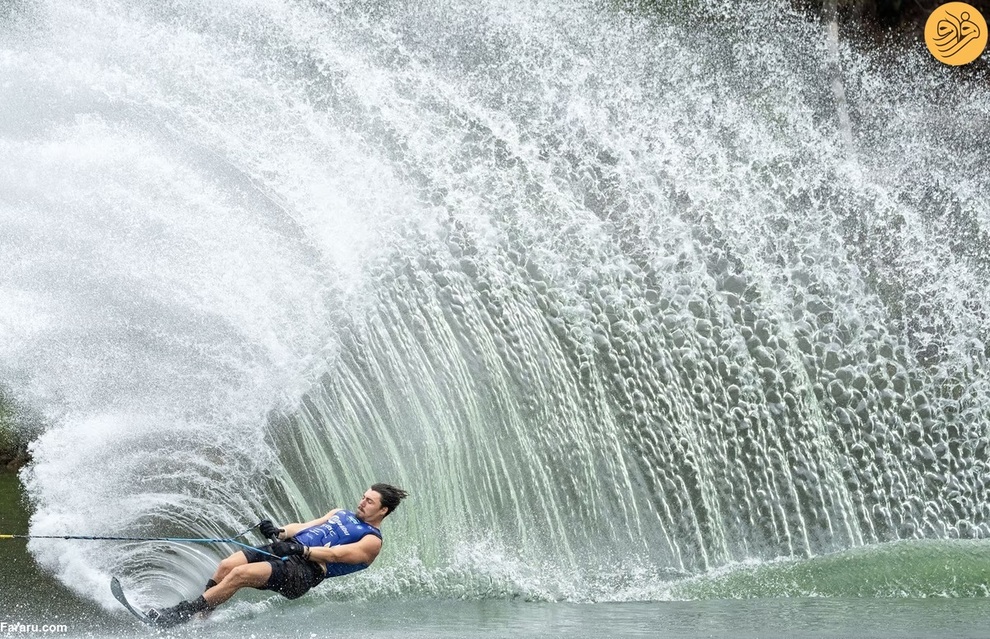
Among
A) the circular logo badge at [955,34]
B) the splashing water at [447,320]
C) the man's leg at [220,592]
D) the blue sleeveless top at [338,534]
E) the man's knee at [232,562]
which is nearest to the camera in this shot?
the man's leg at [220,592]

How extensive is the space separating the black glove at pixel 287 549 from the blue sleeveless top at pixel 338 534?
189mm

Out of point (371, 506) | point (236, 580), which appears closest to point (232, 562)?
point (236, 580)

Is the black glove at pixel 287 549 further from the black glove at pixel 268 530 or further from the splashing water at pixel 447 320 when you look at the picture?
the splashing water at pixel 447 320

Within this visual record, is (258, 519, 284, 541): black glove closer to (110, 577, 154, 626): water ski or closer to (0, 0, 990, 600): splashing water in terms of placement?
(110, 577, 154, 626): water ski

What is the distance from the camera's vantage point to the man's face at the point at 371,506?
21.7 feet

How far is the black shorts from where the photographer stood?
6457 millimetres

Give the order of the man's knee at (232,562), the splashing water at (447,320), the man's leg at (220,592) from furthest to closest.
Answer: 1. the splashing water at (447,320)
2. the man's knee at (232,562)
3. the man's leg at (220,592)

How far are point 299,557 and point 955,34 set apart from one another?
14495 millimetres

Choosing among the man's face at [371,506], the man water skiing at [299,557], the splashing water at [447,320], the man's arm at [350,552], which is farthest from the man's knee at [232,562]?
the splashing water at [447,320]

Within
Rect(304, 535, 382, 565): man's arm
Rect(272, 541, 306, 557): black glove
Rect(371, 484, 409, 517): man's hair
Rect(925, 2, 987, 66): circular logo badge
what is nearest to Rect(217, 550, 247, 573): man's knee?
Rect(272, 541, 306, 557): black glove

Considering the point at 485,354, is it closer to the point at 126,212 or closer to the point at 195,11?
the point at 126,212

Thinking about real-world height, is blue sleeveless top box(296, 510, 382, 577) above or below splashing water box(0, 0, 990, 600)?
below

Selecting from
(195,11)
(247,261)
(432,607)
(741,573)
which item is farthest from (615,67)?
(432,607)

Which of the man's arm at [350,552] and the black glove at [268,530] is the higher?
the black glove at [268,530]
